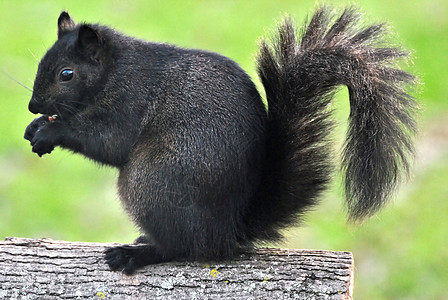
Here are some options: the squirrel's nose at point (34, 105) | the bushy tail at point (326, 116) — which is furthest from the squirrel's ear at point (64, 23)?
the bushy tail at point (326, 116)

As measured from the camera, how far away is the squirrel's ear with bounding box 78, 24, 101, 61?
3.40 metres

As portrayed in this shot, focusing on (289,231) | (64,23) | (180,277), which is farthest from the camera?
(64,23)

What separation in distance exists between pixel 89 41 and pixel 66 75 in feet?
0.54

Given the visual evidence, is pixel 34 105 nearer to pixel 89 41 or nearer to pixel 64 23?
pixel 89 41

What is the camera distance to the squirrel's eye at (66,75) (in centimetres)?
342

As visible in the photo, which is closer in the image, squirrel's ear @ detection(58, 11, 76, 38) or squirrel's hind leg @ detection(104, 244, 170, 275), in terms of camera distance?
squirrel's hind leg @ detection(104, 244, 170, 275)

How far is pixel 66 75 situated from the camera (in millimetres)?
3422

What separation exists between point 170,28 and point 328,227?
9.45ft

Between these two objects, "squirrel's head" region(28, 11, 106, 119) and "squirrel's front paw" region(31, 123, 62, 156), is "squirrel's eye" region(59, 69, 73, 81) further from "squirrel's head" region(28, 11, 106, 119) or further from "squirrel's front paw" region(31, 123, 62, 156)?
"squirrel's front paw" region(31, 123, 62, 156)

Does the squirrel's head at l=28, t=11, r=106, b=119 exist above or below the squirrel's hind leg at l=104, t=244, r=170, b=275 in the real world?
above

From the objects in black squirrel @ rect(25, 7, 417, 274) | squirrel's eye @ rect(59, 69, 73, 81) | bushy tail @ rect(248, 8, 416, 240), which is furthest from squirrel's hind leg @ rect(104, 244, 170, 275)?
squirrel's eye @ rect(59, 69, 73, 81)

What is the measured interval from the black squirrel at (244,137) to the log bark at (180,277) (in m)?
0.06

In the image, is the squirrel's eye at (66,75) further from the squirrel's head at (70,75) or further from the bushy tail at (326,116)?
the bushy tail at (326,116)

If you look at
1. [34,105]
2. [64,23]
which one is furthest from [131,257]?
[64,23]
